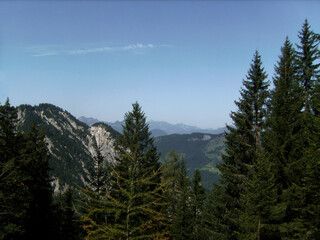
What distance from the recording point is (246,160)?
58.2 feet

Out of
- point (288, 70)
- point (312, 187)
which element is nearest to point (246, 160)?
point (312, 187)

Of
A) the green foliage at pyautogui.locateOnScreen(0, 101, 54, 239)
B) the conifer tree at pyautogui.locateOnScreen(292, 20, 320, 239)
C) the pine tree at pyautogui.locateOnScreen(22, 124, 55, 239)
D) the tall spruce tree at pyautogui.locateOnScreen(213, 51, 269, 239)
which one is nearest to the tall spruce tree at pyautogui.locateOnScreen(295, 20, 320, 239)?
the conifer tree at pyautogui.locateOnScreen(292, 20, 320, 239)

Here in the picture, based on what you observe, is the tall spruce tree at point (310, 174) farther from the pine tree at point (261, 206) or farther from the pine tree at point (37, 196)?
the pine tree at point (37, 196)

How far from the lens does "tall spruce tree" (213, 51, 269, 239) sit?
17.0 meters

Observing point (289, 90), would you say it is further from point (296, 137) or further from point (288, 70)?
point (296, 137)

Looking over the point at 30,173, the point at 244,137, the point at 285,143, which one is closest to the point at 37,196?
the point at 30,173

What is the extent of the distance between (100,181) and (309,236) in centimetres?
1973

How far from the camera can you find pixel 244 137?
17.7m

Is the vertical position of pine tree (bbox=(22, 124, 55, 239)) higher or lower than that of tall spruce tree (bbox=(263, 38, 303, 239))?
lower

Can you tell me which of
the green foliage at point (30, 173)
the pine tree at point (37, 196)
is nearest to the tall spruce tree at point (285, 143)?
the green foliage at point (30, 173)

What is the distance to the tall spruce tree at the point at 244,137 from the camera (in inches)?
668

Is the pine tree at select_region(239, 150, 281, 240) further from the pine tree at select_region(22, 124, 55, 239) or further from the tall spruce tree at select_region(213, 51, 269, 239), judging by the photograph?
the pine tree at select_region(22, 124, 55, 239)

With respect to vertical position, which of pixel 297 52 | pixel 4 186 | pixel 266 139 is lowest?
pixel 4 186

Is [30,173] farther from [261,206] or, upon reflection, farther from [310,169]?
[310,169]
